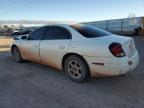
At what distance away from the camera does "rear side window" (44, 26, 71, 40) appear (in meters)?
5.06

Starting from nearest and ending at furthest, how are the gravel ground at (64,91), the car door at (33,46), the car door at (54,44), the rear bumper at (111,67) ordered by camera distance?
the gravel ground at (64,91) < the rear bumper at (111,67) < the car door at (54,44) < the car door at (33,46)

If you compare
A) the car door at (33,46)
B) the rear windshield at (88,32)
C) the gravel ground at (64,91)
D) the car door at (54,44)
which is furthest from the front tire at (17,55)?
the rear windshield at (88,32)

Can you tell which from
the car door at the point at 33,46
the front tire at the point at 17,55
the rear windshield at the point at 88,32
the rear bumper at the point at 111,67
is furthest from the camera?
the front tire at the point at 17,55

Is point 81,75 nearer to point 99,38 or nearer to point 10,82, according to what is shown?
point 99,38

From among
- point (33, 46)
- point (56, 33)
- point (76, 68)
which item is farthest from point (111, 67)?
point (33, 46)

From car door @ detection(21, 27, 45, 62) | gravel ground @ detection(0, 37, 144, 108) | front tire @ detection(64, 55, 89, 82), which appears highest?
car door @ detection(21, 27, 45, 62)

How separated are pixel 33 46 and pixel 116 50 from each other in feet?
9.13

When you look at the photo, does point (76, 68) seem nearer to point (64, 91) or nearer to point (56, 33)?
point (64, 91)

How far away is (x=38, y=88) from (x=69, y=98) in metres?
0.90

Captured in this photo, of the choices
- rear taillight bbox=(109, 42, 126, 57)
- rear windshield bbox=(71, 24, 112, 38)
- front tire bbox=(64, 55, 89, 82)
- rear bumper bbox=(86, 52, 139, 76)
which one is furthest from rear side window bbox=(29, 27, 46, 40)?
rear taillight bbox=(109, 42, 126, 57)

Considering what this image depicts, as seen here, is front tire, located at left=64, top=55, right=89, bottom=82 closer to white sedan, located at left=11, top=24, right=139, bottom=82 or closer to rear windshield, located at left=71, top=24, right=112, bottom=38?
white sedan, located at left=11, top=24, right=139, bottom=82

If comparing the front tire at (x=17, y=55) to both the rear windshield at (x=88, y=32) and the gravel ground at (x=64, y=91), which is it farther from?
the rear windshield at (x=88, y=32)

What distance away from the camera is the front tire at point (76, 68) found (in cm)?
455

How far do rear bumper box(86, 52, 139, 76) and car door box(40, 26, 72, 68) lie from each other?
2.85ft
